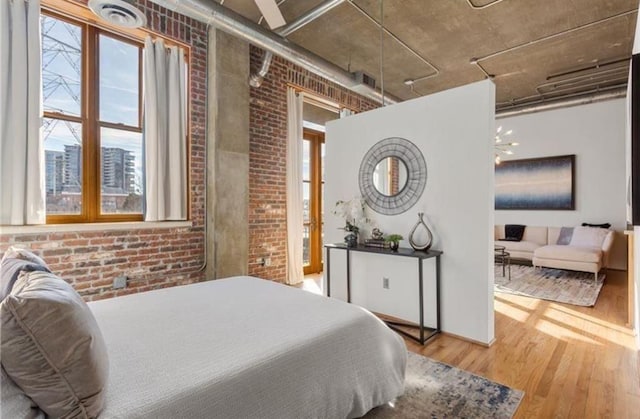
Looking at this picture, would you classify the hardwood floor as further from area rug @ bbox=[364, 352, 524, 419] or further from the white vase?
the white vase

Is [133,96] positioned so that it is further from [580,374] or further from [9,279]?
[580,374]

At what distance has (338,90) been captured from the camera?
5492mm

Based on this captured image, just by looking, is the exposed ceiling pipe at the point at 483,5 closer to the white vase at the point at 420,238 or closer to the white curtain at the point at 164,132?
the white vase at the point at 420,238

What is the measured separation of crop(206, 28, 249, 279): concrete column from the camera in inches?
142

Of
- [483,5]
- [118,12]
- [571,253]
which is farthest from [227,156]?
[571,253]

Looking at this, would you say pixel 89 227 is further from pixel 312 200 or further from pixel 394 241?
pixel 312 200

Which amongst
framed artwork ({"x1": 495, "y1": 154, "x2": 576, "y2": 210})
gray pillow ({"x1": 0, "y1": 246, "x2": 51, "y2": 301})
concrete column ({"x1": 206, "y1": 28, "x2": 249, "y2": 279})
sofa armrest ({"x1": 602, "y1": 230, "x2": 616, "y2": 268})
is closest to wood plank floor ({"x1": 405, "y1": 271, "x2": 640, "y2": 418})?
sofa armrest ({"x1": 602, "y1": 230, "x2": 616, "y2": 268})

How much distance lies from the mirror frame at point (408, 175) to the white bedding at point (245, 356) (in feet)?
5.81

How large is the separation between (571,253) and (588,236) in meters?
0.83

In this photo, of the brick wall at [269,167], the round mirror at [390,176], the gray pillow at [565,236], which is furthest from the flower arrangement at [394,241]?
the gray pillow at [565,236]

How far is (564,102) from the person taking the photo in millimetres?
6016

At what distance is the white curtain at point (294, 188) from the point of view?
4695mm

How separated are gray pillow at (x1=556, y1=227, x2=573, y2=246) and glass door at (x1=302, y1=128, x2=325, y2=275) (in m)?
4.48

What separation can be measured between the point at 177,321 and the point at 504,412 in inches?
77.2
